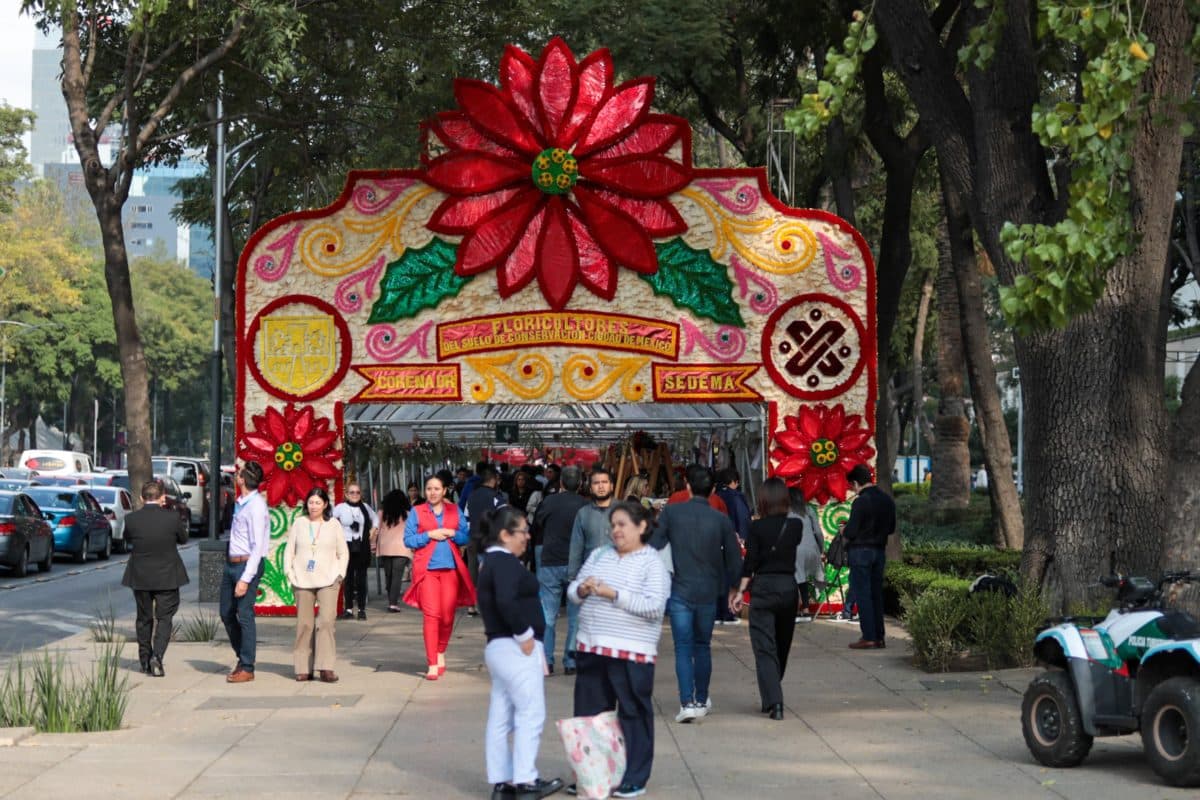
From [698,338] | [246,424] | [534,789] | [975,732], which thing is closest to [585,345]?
[698,338]

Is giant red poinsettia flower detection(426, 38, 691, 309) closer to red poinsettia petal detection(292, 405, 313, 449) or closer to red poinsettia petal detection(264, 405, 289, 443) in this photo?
red poinsettia petal detection(292, 405, 313, 449)

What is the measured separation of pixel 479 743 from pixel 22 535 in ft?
64.0

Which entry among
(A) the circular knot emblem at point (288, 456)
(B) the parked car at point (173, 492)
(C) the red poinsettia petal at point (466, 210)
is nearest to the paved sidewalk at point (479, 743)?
(A) the circular knot emblem at point (288, 456)

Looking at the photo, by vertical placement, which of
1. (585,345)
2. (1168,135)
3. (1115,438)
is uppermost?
(1168,135)

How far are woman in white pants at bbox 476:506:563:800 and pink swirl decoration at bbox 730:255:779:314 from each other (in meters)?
11.3

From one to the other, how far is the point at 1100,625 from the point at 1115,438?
4.52 m

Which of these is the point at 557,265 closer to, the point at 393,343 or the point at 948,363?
the point at 393,343

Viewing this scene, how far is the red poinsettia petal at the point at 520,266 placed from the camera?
20.0 metres

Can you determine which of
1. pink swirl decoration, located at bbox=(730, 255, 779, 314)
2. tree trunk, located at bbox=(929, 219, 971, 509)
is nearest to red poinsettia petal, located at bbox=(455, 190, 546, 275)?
pink swirl decoration, located at bbox=(730, 255, 779, 314)

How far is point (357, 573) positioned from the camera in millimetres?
21016

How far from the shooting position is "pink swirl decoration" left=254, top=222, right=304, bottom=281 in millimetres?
20672

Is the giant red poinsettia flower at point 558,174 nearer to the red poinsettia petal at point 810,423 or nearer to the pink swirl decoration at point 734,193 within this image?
the pink swirl decoration at point 734,193

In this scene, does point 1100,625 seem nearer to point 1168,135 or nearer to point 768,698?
point 768,698

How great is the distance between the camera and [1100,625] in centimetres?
1048
